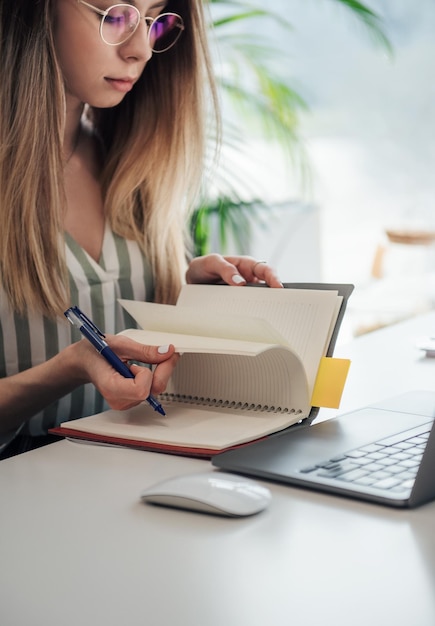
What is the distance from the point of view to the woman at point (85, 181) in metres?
1.28

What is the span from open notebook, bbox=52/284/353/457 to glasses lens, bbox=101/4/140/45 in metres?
0.44

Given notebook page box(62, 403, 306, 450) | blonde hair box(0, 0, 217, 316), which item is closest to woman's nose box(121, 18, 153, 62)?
blonde hair box(0, 0, 217, 316)

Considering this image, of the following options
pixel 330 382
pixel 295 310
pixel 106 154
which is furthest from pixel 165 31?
pixel 330 382

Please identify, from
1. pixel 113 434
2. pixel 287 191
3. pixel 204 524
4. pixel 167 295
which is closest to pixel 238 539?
pixel 204 524

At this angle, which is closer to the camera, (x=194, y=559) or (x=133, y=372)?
(x=194, y=559)

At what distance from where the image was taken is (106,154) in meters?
1.58

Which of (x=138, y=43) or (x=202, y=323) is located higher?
(x=138, y=43)

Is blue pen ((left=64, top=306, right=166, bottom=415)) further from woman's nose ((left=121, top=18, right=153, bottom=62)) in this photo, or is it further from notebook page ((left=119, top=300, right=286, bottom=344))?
woman's nose ((left=121, top=18, right=153, bottom=62))

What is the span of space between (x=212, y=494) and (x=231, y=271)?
0.54 metres

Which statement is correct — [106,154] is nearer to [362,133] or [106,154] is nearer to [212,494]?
[212,494]

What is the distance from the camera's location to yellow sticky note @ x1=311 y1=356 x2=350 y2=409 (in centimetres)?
102

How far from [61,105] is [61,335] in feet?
1.19

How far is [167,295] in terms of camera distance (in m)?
1.53

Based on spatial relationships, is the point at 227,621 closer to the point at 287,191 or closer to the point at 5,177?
the point at 5,177
